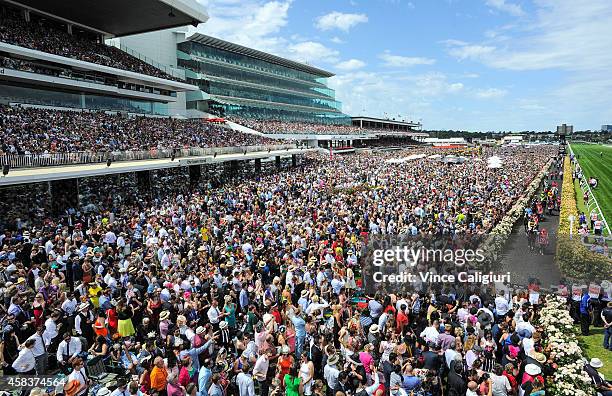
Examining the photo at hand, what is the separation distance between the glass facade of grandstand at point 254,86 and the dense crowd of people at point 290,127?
196cm

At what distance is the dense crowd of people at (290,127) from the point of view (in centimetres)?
5814

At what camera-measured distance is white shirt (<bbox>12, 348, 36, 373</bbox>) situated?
690 centimetres

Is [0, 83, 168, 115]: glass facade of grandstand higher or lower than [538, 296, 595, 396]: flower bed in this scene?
higher

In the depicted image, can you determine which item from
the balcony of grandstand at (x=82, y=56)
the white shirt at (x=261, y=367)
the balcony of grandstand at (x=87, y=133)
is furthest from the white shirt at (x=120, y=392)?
the balcony of grandstand at (x=82, y=56)

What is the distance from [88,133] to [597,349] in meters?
27.4

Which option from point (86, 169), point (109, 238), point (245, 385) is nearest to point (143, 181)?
point (86, 169)

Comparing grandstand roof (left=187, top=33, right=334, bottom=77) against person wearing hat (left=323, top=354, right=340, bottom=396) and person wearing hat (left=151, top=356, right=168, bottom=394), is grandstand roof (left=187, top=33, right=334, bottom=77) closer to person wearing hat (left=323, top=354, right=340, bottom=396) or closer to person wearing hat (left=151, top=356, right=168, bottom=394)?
person wearing hat (left=151, top=356, right=168, bottom=394)

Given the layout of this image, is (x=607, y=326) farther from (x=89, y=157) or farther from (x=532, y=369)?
(x=89, y=157)

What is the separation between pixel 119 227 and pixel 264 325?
10.1m

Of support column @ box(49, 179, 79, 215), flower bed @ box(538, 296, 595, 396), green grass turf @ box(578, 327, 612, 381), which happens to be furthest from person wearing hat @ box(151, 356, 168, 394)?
support column @ box(49, 179, 79, 215)

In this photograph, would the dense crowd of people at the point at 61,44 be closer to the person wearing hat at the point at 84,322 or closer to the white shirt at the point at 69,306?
the white shirt at the point at 69,306

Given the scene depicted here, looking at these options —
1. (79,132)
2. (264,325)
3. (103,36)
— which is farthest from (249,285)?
(103,36)

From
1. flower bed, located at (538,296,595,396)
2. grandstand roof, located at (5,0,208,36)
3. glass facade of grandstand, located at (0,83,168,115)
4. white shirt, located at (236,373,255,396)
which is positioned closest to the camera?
white shirt, located at (236,373,255,396)

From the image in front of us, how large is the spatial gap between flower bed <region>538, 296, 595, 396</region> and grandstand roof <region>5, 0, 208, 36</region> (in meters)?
34.7
